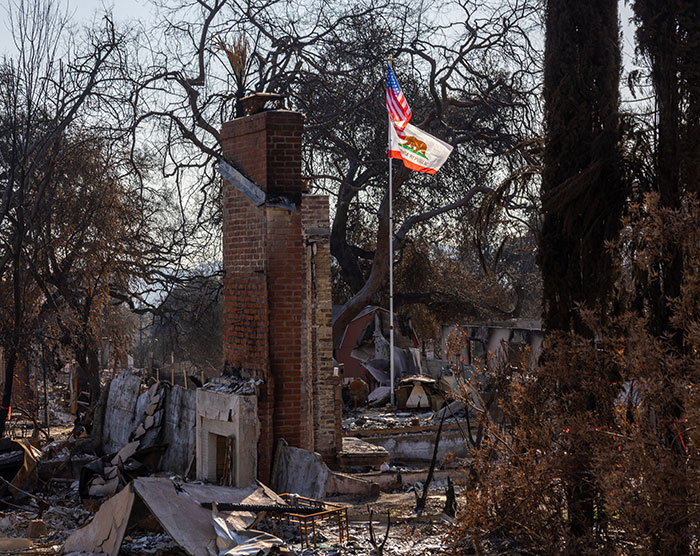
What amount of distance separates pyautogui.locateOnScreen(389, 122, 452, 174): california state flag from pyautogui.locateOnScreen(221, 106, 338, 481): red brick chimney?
27.3 ft

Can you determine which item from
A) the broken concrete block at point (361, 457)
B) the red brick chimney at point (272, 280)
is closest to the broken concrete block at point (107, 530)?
the red brick chimney at point (272, 280)

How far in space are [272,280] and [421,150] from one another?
30.3 ft

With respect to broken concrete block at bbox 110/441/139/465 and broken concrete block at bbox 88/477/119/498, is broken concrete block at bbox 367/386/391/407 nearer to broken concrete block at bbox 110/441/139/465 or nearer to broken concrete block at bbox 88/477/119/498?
broken concrete block at bbox 110/441/139/465

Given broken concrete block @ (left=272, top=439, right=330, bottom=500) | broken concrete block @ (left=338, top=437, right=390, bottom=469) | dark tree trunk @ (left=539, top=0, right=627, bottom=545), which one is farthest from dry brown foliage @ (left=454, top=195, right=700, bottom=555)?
broken concrete block @ (left=338, top=437, right=390, bottom=469)

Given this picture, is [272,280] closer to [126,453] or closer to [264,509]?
[264,509]

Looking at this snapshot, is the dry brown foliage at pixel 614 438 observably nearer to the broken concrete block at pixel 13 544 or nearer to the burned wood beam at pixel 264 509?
the burned wood beam at pixel 264 509

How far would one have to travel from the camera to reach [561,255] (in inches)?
356

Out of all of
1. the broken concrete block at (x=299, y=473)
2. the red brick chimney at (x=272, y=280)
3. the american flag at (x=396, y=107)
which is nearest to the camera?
the broken concrete block at (x=299, y=473)

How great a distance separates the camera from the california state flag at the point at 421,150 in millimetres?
19156

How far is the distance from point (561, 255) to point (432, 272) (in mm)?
→ 20111

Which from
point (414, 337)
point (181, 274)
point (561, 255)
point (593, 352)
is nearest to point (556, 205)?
point (561, 255)

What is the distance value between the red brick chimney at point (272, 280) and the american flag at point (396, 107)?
824cm

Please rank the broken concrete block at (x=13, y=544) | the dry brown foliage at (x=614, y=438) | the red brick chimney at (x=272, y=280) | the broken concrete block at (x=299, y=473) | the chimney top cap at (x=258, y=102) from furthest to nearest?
the chimney top cap at (x=258, y=102)
the red brick chimney at (x=272, y=280)
the broken concrete block at (x=299, y=473)
the broken concrete block at (x=13, y=544)
the dry brown foliage at (x=614, y=438)

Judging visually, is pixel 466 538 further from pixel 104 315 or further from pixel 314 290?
pixel 104 315
